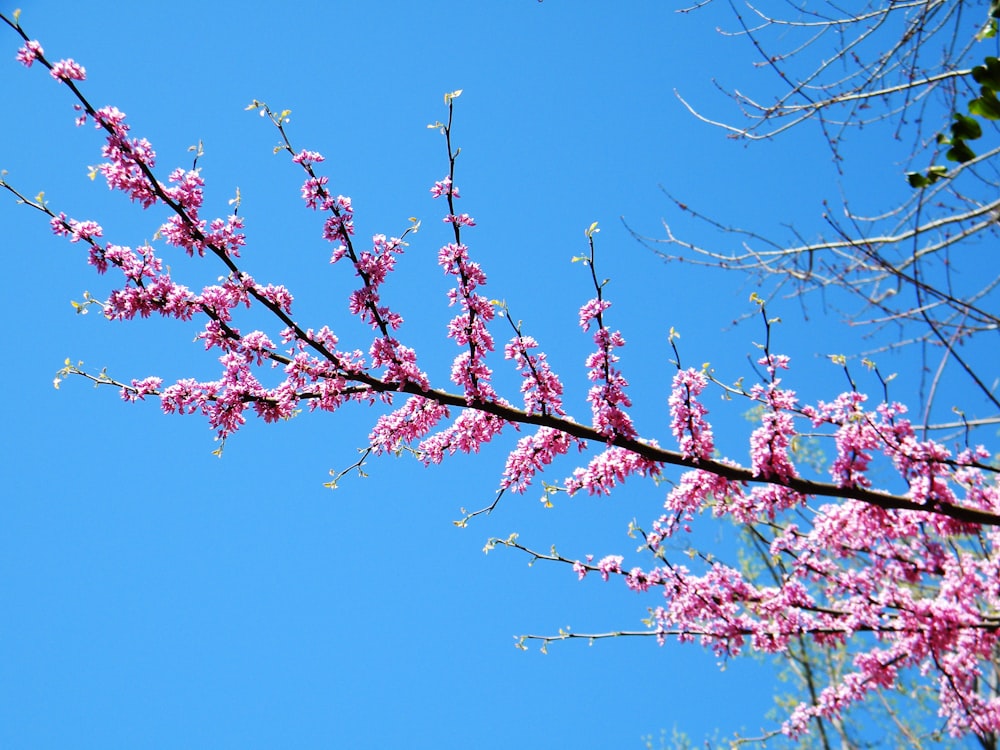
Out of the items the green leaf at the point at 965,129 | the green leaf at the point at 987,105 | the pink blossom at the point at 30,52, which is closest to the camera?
the green leaf at the point at 987,105

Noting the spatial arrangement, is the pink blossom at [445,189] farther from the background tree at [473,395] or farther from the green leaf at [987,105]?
the green leaf at [987,105]

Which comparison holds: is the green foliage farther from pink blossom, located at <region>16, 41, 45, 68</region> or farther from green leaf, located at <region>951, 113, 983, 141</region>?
pink blossom, located at <region>16, 41, 45, 68</region>

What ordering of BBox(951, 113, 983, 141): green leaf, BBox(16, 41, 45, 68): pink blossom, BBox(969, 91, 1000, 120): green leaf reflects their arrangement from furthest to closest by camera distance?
BBox(16, 41, 45, 68): pink blossom
BBox(951, 113, 983, 141): green leaf
BBox(969, 91, 1000, 120): green leaf

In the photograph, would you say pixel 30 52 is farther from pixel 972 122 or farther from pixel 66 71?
pixel 972 122

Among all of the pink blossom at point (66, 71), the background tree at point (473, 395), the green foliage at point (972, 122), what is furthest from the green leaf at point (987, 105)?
the pink blossom at point (66, 71)

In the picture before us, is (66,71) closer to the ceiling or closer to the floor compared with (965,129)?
closer to the ceiling

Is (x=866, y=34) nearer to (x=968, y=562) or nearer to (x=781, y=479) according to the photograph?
(x=781, y=479)

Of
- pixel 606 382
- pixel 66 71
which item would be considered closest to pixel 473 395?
pixel 606 382

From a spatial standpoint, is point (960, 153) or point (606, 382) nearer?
point (960, 153)

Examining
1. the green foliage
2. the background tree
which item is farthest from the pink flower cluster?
the green foliage

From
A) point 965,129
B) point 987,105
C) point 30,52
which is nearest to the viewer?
point 987,105

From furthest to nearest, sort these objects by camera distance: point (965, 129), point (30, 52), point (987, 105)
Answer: point (30, 52), point (965, 129), point (987, 105)

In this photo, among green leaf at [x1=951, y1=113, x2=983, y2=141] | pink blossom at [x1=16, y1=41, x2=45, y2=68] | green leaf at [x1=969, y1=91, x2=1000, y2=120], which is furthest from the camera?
pink blossom at [x1=16, y1=41, x2=45, y2=68]

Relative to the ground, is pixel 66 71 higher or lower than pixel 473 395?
higher
